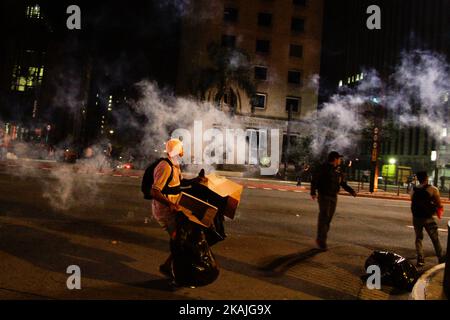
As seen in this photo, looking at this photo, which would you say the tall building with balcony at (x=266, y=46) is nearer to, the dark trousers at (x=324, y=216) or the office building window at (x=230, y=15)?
the office building window at (x=230, y=15)

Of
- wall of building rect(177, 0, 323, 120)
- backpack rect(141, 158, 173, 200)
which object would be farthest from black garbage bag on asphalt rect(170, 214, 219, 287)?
wall of building rect(177, 0, 323, 120)

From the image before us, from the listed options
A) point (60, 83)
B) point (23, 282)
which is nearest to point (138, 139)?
point (60, 83)

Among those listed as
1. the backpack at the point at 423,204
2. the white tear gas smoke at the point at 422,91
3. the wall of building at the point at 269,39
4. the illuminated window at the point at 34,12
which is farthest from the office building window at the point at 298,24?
the illuminated window at the point at 34,12

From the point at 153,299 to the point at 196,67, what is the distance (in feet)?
127

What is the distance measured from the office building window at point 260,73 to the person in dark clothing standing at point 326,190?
36.5 meters

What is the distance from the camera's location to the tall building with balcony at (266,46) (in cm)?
4259

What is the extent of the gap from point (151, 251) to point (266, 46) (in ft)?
130

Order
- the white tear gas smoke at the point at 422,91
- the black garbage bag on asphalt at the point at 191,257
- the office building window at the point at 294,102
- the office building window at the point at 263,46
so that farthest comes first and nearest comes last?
the white tear gas smoke at the point at 422,91 < the office building window at the point at 294,102 < the office building window at the point at 263,46 < the black garbage bag on asphalt at the point at 191,257

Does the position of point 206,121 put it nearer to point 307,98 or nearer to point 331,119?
point 307,98

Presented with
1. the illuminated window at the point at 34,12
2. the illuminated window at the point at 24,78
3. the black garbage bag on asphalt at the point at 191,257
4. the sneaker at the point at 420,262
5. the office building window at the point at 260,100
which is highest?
the illuminated window at the point at 34,12

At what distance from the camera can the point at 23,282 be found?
4.78 m

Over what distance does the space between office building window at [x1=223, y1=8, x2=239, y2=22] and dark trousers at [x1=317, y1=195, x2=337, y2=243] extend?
125 feet

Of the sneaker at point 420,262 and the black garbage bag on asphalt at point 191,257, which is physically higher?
the black garbage bag on asphalt at point 191,257

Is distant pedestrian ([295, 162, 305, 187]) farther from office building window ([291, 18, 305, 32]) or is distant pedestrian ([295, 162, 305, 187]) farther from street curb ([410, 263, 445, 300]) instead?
street curb ([410, 263, 445, 300])
